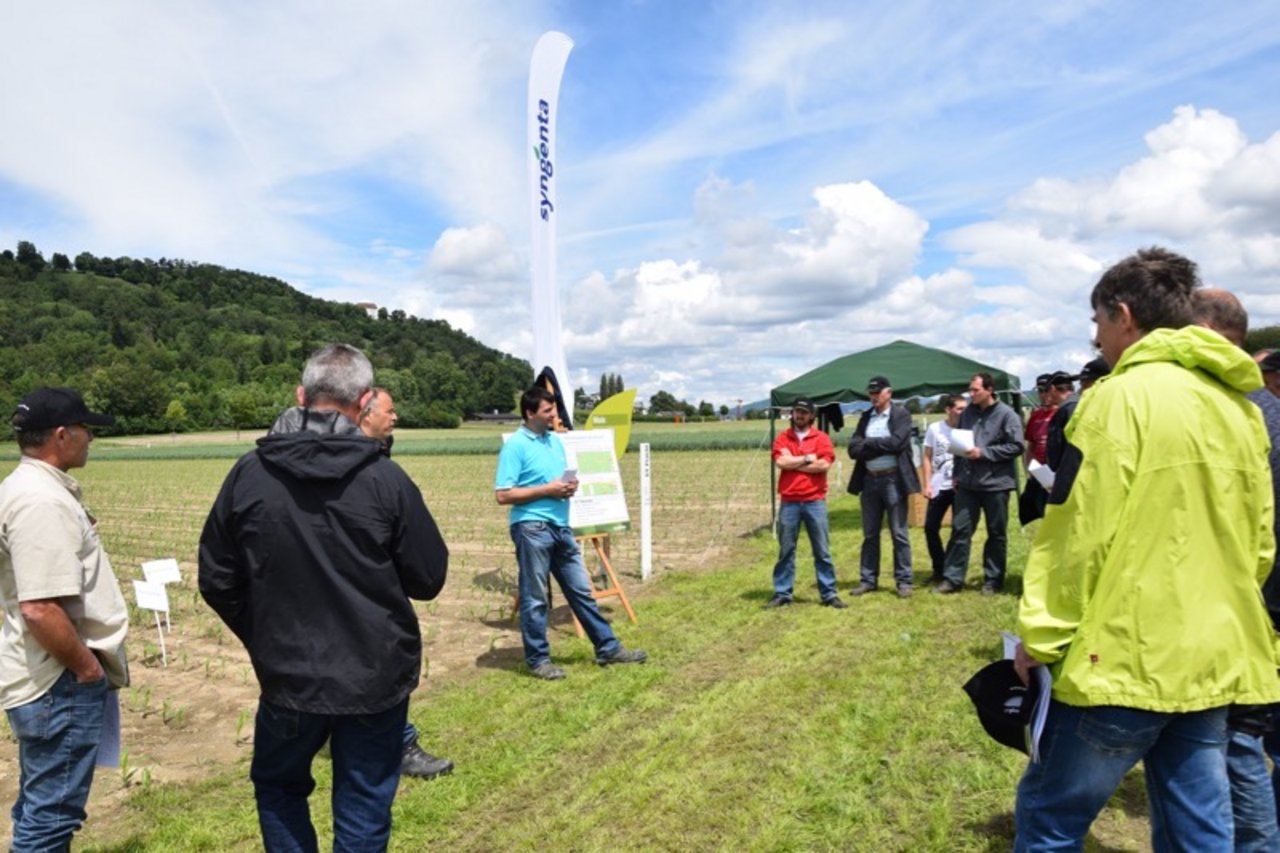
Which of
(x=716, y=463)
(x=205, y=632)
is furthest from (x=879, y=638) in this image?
(x=716, y=463)

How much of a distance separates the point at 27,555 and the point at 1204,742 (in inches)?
136

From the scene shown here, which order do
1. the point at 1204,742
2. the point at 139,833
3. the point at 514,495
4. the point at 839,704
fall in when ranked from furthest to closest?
the point at 514,495 < the point at 839,704 < the point at 139,833 < the point at 1204,742

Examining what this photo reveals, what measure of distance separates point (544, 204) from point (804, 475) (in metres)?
3.79

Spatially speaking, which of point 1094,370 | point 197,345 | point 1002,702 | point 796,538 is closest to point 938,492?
point 796,538

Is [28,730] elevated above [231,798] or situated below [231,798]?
above

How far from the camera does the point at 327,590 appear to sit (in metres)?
2.31

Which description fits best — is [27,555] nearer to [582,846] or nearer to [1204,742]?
[582,846]

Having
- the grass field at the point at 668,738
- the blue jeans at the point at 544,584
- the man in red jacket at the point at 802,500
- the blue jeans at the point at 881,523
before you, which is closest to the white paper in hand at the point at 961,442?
the blue jeans at the point at 881,523

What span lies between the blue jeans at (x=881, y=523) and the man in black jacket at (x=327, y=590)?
604 centimetres

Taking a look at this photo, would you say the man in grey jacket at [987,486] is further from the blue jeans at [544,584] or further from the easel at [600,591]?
the blue jeans at [544,584]

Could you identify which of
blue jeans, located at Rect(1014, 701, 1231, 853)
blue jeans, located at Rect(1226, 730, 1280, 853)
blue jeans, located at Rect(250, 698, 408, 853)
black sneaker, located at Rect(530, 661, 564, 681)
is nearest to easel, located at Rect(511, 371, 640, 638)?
black sneaker, located at Rect(530, 661, 564, 681)

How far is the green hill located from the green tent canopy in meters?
48.6

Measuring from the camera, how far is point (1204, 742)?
1.90 meters

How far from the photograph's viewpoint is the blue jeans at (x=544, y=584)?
572 centimetres
